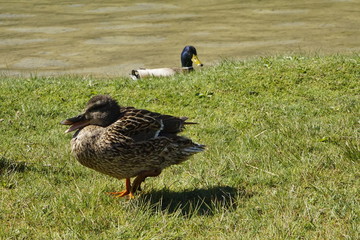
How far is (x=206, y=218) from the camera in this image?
5.03m

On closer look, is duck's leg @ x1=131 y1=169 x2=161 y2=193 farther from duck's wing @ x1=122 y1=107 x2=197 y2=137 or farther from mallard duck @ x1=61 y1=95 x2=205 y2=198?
duck's wing @ x1=122 y1=107 x2=197 y2=137

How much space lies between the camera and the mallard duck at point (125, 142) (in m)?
5.29

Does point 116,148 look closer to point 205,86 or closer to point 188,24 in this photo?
point 205,86

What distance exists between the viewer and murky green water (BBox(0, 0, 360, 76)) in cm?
1775

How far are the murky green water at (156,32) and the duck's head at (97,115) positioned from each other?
409 inches

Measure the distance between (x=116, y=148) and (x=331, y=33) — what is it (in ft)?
54.5

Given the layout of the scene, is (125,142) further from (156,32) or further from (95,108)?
(156,32)

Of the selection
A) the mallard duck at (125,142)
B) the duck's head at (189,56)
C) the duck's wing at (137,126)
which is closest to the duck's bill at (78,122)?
the mallard duck at (125,142)

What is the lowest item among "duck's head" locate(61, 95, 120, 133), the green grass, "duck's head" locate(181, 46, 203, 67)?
"duck's head" locate(181, 46, 203, 67)

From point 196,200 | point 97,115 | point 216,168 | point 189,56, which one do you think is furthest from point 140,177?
point 189,56

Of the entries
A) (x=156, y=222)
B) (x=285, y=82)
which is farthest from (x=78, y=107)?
(x=156, y=222)

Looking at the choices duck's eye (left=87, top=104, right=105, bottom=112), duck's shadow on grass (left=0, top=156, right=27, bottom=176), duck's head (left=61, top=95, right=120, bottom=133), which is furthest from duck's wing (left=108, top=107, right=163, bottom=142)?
duck's shadow on grass (left=0, top=156, right=27, bottom=176)

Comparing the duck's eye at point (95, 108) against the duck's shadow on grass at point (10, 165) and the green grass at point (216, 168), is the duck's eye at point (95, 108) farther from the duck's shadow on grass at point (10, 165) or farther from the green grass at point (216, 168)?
the duck's shadow on grass at point (10, 165)

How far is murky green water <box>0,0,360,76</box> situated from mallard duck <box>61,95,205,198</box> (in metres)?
10.4
